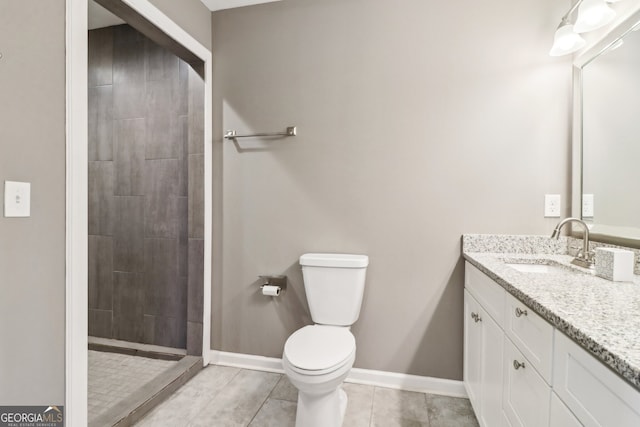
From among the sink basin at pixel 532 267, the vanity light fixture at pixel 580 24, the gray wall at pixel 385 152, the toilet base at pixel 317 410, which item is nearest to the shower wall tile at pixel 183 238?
the gray wall at pixel 385 152

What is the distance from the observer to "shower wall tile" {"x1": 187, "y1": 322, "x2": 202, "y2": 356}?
79.7 inches

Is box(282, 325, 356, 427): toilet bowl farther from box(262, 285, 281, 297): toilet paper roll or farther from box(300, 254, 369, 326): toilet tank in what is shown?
box(262, 285, 281, 297): toilet paper roll

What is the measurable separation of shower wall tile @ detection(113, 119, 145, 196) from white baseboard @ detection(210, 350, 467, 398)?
4.90ft

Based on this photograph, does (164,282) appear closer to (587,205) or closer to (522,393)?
(522,393)

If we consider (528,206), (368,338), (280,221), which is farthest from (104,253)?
(528,206)

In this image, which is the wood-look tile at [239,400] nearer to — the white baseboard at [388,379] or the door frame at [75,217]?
the white baseboard at [388,379]

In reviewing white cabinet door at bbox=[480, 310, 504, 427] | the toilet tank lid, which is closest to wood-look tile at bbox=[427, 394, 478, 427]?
white cabinet door at bbox=[480, 310, 504, 427]

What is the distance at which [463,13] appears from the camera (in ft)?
5.59

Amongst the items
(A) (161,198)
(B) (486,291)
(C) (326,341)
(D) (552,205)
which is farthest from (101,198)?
(D) (552,205)

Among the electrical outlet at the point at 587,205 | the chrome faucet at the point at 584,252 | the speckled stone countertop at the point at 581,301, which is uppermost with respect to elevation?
the electrical outlet at the point at 587,205

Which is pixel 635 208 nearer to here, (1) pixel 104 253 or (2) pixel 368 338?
(2) pixel 368 338

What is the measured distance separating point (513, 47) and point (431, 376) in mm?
1963

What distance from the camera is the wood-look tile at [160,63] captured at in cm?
220

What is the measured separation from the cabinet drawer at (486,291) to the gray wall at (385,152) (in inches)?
5.6
